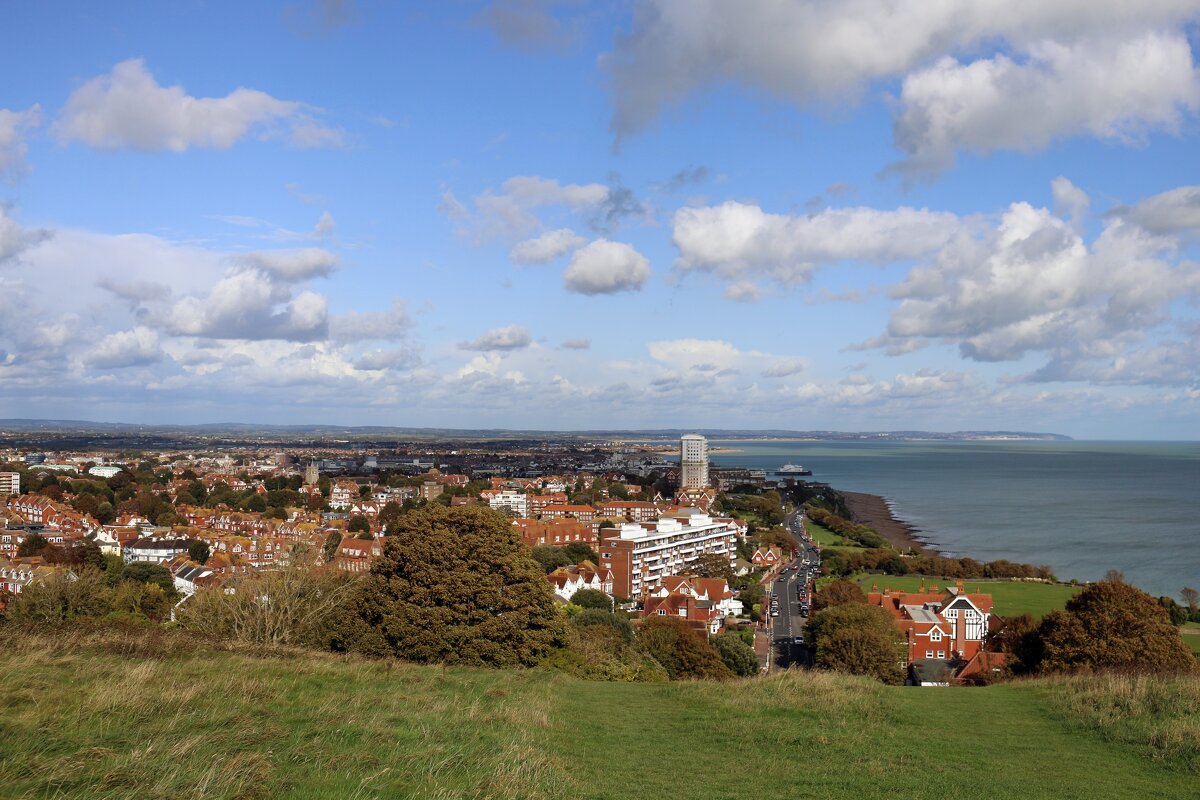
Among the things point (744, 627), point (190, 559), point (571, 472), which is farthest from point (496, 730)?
point (571, 472)

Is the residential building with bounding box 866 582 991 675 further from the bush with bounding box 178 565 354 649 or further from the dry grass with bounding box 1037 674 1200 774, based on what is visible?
the bush with bounding box 178 565 354 649

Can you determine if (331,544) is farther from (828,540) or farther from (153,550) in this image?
(828,540)

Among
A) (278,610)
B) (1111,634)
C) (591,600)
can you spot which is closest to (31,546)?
(591,600)

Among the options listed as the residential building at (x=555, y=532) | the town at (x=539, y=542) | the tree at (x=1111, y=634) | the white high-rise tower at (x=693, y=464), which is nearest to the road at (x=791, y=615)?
the town at (x=539, y=542)

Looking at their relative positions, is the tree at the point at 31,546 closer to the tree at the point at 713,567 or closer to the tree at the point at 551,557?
the tree at the point at 551,557

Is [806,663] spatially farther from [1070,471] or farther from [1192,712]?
[1070,471]
